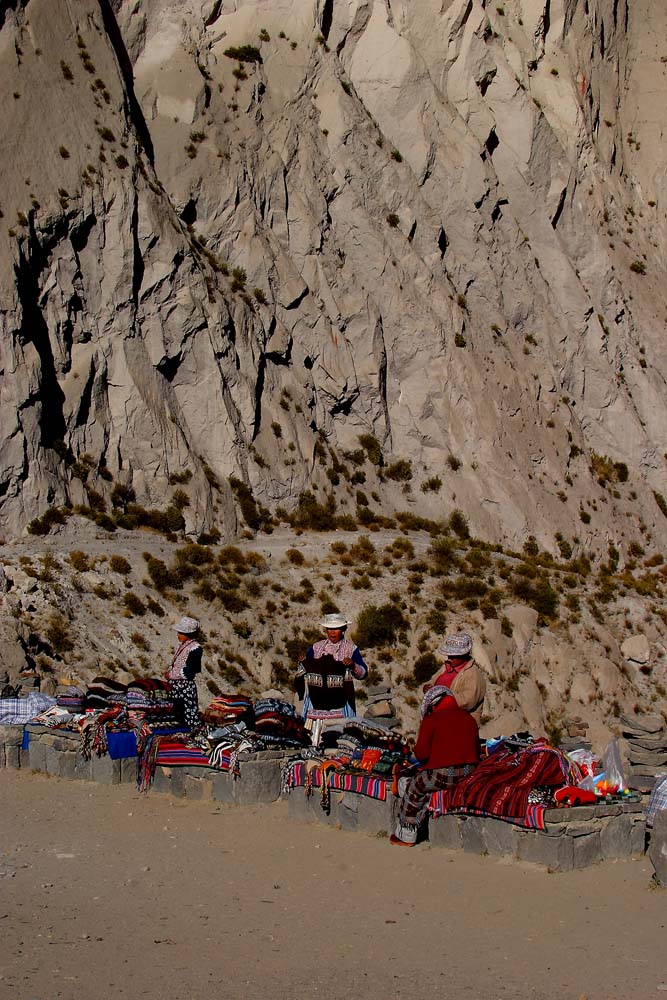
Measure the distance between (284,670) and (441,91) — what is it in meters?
28.3

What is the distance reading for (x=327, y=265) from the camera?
129 feet

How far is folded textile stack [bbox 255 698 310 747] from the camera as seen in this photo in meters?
12.0

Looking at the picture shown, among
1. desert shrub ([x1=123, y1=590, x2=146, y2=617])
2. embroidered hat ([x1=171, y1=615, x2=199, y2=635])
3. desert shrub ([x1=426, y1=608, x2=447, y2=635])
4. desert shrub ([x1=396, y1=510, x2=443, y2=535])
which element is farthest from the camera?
desert shrub ([x1=396, y1=510, x2=443, y2=535])

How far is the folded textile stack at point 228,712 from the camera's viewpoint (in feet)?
41.7

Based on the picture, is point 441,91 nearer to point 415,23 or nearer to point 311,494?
point 415,23

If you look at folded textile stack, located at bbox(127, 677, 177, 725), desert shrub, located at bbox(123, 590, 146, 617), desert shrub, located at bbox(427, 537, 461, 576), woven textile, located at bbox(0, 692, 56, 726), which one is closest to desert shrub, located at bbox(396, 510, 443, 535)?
desert shrub, located at bbox(427, 537, 461, 576)

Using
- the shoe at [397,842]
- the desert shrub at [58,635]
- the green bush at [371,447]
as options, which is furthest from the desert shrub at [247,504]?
the shoe at [397,842]

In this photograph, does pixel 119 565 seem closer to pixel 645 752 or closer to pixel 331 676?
pixel 331 676

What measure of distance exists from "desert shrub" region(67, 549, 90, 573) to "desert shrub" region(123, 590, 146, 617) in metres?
1.18

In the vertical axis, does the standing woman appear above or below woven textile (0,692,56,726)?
above

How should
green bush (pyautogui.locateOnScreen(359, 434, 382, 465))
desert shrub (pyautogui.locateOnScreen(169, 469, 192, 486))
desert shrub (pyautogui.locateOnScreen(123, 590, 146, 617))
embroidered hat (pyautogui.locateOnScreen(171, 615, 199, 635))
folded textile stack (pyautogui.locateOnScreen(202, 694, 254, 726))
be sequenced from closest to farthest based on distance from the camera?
1. embroidered hat (pyautogui.locateOnScreen(171, 615, 199, 635))
2. folded textile stack (pyautogui.locateOnScreen(202, 694, 254, 726))
3. desert shrub (pyautogui.locateOnScreen(123, 590, 146, 617))
4. desert shrub (pyautogui.locateOnScreen(169, 469, 192, 486))
5. green bush (pyautogui.locateOnScreen(359, 434, 382, 465))

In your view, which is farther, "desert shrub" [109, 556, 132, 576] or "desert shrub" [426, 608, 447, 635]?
"desert shrub" [426, 608, 447, 635]

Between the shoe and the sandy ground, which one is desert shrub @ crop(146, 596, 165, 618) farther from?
the shoe

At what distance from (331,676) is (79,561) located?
47.8ft
